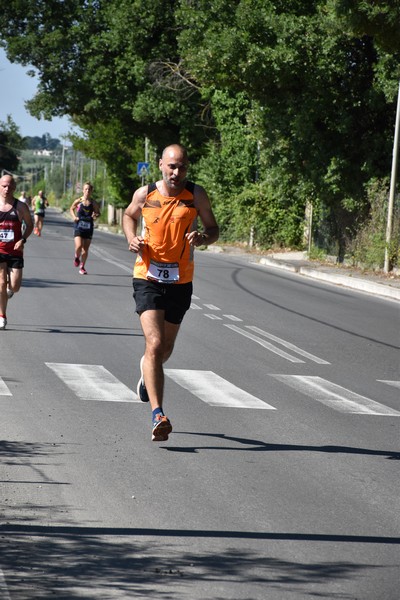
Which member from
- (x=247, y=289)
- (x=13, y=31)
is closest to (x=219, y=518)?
(x=247, y=289)

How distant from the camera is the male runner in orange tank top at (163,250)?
7.98 meters

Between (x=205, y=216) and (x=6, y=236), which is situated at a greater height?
(x=205, y=216)

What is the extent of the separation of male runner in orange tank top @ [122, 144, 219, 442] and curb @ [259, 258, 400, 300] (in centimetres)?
1572

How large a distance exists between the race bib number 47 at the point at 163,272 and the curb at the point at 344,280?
15.8 metres

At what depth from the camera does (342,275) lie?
92.2ft

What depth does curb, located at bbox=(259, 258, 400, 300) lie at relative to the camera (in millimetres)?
24188

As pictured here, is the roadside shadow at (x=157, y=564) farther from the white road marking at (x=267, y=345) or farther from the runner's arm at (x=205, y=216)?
the white road marking at (x=267, y=345)

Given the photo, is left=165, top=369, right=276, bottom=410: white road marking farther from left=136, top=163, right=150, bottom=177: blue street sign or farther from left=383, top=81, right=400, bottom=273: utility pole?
left=136, top=163, right=150, bottom=177: blue street sign

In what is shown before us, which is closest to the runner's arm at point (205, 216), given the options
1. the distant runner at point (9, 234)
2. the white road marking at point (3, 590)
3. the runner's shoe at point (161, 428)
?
the runner's shoe at point (161, 428)

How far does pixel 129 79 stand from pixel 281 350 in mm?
35550

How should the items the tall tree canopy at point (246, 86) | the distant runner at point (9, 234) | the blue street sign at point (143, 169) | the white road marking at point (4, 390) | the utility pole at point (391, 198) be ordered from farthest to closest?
the blue street sign at point (143, 169), the tall tree canopy at point (246, 86), the utility pole at point (391, 198), the distant runner at point (9, 234), the white road marking at point (4, 390)

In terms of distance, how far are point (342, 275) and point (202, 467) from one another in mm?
21174

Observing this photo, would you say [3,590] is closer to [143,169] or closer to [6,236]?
[6,236]

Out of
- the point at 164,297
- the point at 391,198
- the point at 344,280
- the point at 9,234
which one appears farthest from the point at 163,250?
the point at 391,198
